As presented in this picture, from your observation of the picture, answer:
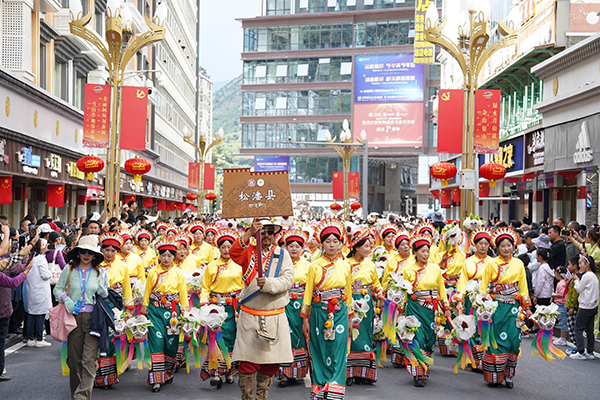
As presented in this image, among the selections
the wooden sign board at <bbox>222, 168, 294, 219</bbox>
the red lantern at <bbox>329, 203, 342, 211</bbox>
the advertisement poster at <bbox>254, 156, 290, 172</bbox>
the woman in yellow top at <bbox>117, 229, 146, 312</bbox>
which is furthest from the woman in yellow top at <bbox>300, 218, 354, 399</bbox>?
the advertisement poster at <bbox>254, 156, 290, 172</bbox>

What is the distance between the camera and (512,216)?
109ft

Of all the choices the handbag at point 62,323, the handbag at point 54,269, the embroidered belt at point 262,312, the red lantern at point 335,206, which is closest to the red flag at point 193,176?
the red lantern at point 335,206

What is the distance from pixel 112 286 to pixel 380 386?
3.52m

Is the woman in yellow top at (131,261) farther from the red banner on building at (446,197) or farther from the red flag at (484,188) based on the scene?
the red banner on building at (446,197)

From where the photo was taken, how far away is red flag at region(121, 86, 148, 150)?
17156mm

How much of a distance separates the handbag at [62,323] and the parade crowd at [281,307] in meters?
0.01

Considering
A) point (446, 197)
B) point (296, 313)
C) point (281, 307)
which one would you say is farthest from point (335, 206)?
point (281, 307)

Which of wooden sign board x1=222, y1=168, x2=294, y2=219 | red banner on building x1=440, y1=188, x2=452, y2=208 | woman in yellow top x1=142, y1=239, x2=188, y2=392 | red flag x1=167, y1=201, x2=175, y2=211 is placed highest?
red banner on building x1=440, y1=188, x2=452, y2=208

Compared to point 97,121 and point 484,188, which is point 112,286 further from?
point 484,188

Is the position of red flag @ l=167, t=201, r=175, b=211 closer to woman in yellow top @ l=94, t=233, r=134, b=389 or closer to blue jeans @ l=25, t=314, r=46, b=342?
blue jeans @ l=25, t=314, r=46, b=342

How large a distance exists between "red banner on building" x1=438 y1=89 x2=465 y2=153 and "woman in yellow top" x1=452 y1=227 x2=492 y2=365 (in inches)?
225

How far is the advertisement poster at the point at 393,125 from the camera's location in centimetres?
5266

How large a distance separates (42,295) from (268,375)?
234 inches

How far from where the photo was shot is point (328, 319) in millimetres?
7934
